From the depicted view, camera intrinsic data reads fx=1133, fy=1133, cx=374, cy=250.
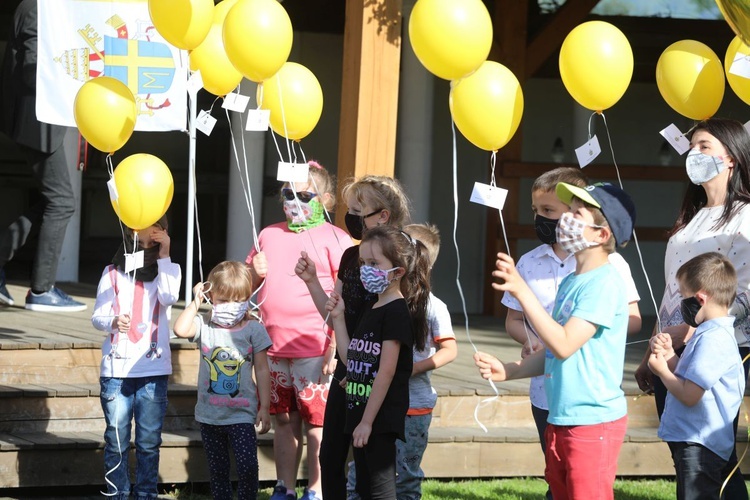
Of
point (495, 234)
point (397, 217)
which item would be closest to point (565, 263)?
point (397, 217)

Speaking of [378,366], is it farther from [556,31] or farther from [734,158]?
[556,31]

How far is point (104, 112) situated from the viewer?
424cm

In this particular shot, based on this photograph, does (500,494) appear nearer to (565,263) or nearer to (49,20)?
(565,263)

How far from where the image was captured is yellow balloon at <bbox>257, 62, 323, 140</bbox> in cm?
458

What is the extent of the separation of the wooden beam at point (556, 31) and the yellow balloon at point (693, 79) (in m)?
4.88

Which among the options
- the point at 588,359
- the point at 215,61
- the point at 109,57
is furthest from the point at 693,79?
the point at 109,57

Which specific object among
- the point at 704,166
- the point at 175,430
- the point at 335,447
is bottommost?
the point at 175,430

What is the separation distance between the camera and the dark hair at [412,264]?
375cm

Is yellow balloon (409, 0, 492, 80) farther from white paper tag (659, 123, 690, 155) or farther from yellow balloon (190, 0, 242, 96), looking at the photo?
yellow balloon (190, 0, 242, 96)

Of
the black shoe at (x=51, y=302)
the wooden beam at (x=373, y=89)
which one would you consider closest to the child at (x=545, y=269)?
the wooden beam at (x=373, y=89)

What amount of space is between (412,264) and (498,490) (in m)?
1.69

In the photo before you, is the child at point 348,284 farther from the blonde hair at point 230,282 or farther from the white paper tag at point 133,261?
the white paper tag at point 133,261

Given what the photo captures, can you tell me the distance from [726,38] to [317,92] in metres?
6.26

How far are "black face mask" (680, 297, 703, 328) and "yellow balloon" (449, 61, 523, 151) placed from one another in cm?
86
